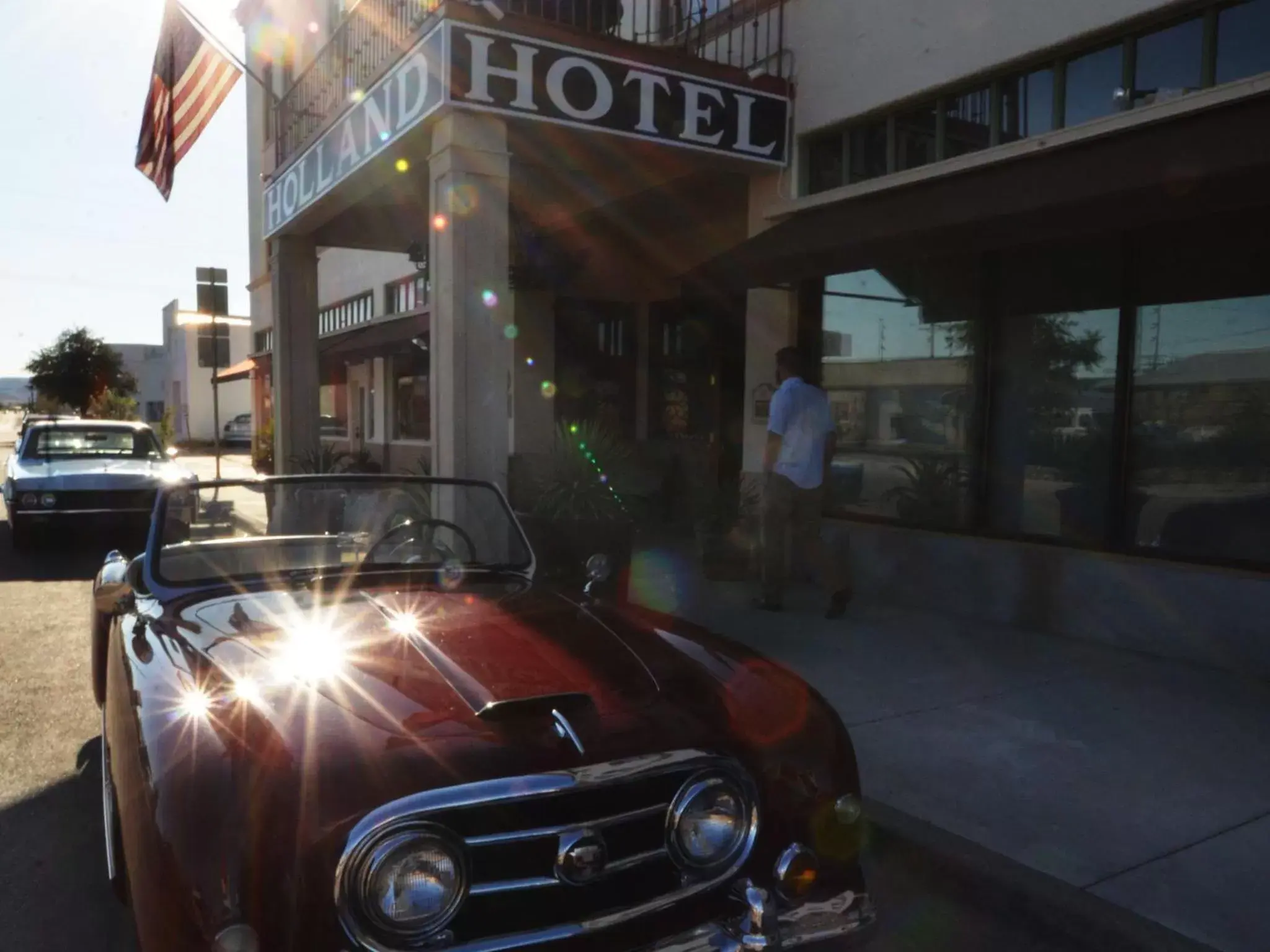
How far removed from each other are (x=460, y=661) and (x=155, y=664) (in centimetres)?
93

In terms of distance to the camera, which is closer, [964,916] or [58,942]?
[58,942]

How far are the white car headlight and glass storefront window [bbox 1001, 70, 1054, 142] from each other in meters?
5.93

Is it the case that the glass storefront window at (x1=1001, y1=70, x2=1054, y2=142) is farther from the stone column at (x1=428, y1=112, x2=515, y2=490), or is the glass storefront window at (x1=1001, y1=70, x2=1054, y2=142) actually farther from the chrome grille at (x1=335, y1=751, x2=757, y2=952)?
the chrome grille at (x1=335, y1=751, x2=757, y2=952)

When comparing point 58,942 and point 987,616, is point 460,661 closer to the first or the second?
point 58,942

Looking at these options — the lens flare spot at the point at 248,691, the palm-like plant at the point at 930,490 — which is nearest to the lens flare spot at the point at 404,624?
the lens flare spot at the point at 248,691

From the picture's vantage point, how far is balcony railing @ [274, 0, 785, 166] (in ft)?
25.1

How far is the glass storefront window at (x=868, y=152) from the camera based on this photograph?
285 inches

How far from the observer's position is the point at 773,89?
749cm

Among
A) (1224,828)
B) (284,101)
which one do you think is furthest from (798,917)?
(284,101)


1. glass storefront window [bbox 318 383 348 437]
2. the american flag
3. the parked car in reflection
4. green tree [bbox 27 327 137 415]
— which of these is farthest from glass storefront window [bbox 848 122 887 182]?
green tree [bbox 27 327 137 415]

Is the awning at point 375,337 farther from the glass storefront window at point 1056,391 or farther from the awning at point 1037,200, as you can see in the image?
the glass storefront window at point 1056,391

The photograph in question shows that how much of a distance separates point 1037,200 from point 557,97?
3.21 m

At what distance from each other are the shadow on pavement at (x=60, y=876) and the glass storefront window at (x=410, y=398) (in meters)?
12.2

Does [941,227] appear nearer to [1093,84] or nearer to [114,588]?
[1093,84]
